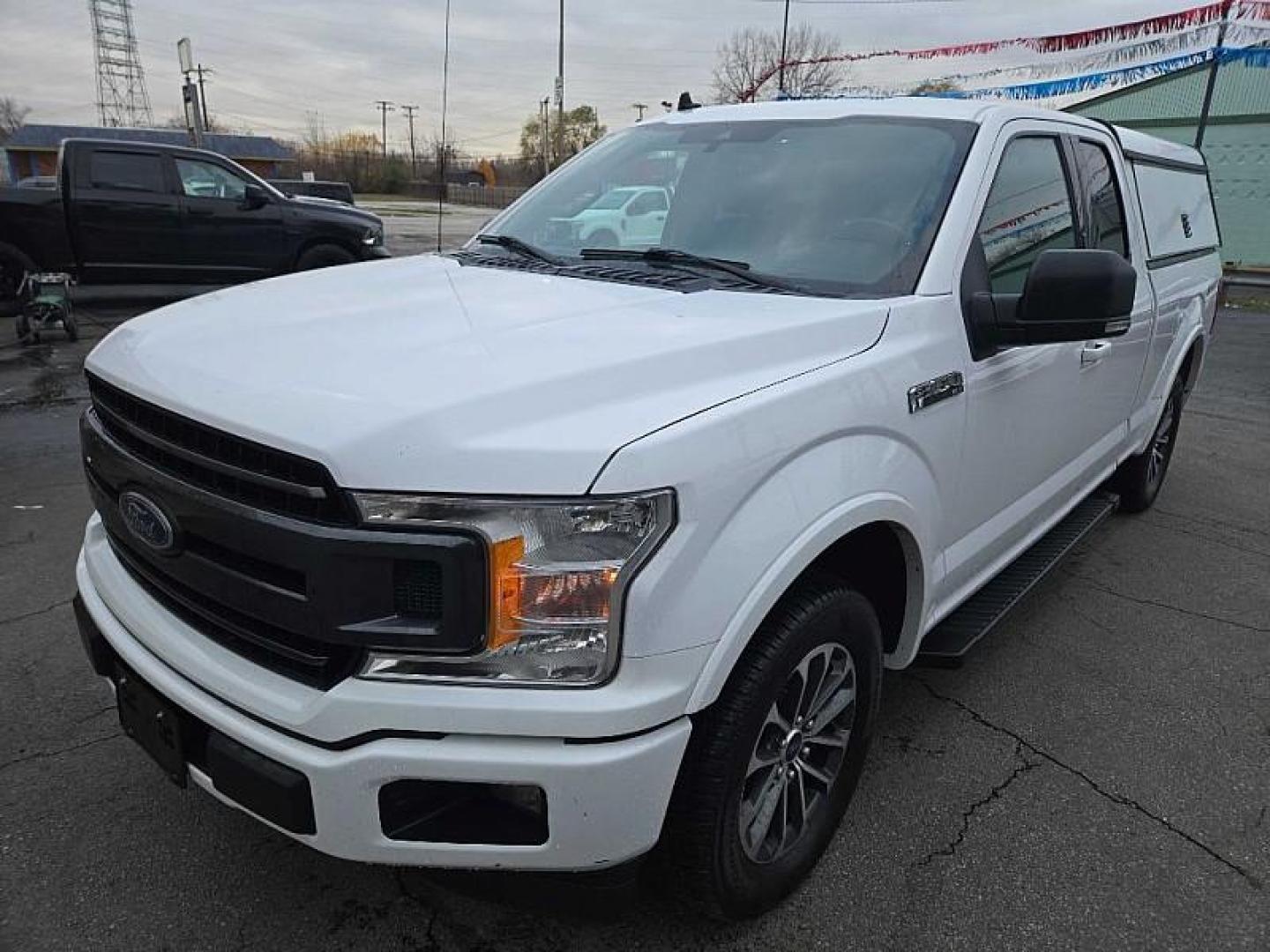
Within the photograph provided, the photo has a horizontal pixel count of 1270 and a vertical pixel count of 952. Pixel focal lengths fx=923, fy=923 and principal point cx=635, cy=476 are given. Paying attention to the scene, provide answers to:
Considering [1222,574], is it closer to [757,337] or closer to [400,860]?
[757,337]

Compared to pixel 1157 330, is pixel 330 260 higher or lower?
lower

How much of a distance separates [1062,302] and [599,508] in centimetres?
147

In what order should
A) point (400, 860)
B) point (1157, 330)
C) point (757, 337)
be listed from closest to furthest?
point (400, 860), point (757, 337), point (1157, 330)

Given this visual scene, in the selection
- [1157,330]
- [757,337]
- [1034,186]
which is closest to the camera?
[757,337]

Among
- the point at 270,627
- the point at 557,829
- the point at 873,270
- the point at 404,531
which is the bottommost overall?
the point at 557,829

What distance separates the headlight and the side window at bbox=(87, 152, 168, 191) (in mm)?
11566

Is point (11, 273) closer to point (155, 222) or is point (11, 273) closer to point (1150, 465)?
point (155, 222)

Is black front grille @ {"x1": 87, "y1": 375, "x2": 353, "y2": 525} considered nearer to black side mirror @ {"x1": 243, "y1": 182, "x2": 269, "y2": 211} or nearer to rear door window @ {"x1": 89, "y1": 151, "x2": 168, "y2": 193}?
black side mirror @ {"x1": 243, "y1": 182, "x2": 269, "y2": 211}

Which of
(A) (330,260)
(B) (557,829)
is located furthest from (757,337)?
(A) (330,260)

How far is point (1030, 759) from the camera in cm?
285

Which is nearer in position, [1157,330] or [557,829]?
[557,829]

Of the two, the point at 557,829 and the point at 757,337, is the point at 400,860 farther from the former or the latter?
the point at 757,337

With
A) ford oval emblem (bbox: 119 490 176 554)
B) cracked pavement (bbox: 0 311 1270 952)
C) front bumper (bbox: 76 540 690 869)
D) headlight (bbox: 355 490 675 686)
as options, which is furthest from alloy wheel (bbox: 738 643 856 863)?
ford oval emblem (bbox: 119 490 176 554)

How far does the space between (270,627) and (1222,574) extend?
435 centimetres
